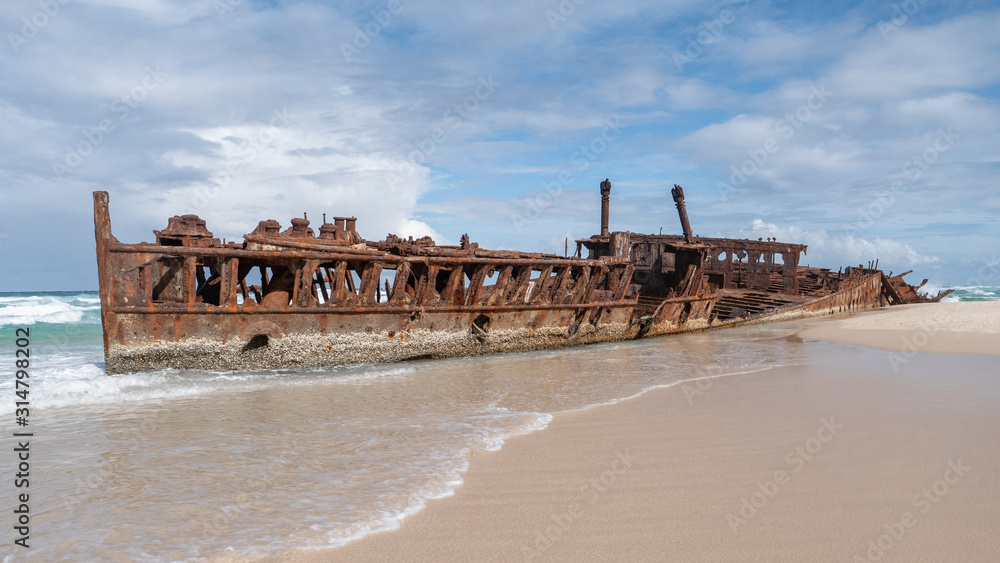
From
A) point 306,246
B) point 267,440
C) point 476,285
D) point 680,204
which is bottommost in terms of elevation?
point 267,440

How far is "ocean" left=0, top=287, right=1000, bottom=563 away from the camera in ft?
10.6

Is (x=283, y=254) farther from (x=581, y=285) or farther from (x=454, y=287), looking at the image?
(x=581, y=285)

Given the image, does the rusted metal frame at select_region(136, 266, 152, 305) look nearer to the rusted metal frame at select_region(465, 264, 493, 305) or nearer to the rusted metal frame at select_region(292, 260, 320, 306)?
the rusted metal frame at select_region(292, 260, 320, 306)

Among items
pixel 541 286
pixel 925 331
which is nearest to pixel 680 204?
pixel 925 331

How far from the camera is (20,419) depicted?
5871 mm

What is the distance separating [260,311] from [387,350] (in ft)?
6.55

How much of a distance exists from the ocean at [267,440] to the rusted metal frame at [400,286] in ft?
3.45

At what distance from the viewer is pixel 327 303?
8969 mm

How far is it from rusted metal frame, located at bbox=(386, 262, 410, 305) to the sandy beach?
4465mm

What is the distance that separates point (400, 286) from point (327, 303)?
1.20 meters

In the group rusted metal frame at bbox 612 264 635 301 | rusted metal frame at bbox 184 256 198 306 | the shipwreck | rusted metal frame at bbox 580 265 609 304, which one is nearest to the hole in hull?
the shipwreck

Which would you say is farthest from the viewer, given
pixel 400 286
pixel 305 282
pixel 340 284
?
pixel 400 286

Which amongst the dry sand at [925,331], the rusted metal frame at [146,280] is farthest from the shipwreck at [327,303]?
the dry sand at [925,331]

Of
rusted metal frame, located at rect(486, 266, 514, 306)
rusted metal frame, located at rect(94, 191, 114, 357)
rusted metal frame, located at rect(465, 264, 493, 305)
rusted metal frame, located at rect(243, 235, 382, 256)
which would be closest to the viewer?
rusted metal frame, located at rect(94, 191, 114, 357)
